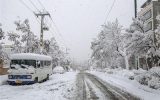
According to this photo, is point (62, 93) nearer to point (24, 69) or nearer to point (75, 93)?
point (75, 93)

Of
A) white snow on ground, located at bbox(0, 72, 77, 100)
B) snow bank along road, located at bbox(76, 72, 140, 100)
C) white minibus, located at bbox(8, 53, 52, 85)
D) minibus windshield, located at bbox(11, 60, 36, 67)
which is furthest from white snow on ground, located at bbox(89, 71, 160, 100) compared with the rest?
minibus windshield, located at bbox(11, 60, 36, 67)

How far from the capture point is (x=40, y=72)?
28.8 m

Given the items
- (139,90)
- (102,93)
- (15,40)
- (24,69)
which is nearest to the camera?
(102,93)

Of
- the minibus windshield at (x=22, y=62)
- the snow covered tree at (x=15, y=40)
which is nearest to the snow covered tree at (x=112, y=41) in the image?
the snow covered tree at (x=15, y=40)

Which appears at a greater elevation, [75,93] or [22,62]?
[22,62]

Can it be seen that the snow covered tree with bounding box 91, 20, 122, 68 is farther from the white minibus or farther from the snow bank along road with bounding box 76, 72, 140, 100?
the snow bank along road with bounding box 76, 72, 140, 100

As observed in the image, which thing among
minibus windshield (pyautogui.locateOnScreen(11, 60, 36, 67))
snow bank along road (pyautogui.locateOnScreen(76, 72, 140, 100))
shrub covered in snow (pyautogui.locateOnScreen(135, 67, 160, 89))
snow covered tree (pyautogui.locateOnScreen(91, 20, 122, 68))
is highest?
snow covered tree (pyautogui.locateOnScreen(91, 20, 122, 68))

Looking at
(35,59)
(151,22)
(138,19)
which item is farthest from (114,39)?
(35,59)

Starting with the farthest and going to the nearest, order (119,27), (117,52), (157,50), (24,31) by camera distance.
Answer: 1. (119,27)
2. (117,52)
3. (24,31)
4. (157,50)

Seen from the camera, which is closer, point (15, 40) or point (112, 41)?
point (15, 40)

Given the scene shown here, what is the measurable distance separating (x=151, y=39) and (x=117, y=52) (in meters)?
29.8

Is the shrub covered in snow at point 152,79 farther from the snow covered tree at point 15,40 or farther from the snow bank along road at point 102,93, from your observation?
the snow covered tree at point 15,40

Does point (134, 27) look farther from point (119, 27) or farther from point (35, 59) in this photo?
point (119, 27)


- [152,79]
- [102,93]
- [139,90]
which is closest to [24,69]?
[102,93]
